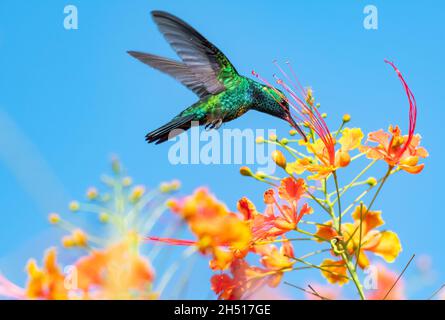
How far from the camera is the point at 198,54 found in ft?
9.20

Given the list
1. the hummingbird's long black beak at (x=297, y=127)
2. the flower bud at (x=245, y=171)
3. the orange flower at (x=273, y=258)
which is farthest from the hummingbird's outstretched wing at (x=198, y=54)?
the orange flower at (x=273, y=258)

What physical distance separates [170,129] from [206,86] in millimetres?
438

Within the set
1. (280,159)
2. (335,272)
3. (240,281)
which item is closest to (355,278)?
(335,272)

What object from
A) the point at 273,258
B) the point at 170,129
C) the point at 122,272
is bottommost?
the point at 122,272

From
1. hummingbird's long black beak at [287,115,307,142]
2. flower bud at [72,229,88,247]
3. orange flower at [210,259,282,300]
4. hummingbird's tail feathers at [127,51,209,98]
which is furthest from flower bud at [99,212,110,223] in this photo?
hummingbird's tail feathers at [127,51,209,98]

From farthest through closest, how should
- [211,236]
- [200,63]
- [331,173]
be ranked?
[200,63] → [331,173] → [211,236]

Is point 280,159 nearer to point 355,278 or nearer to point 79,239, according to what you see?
point 355,278

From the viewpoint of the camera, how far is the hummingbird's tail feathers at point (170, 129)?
8.51 ft

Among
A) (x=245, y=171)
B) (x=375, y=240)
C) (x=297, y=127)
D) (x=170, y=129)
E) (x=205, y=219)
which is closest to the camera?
(x=205, y=219)
